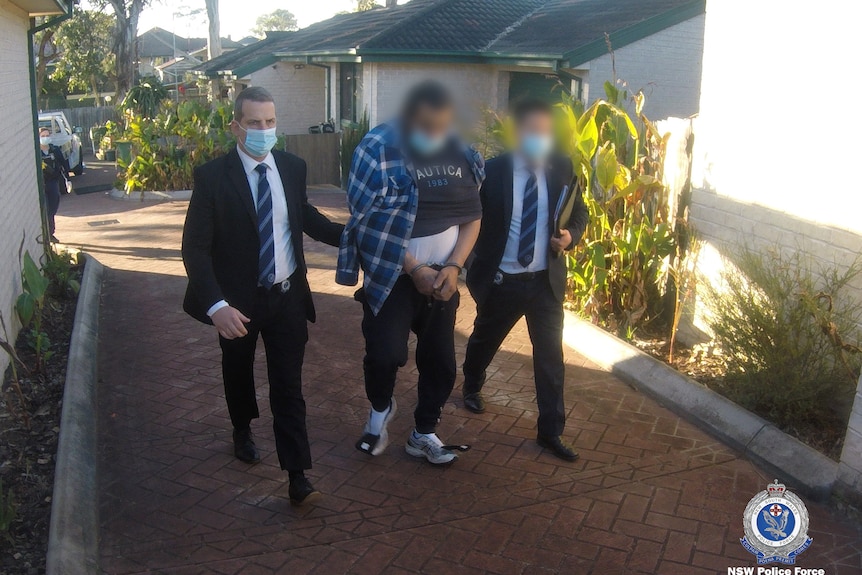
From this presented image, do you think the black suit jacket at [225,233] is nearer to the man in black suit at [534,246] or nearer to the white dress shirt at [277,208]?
the white dress shirt at [277,208]

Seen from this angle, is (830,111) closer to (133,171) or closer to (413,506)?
(413,506)

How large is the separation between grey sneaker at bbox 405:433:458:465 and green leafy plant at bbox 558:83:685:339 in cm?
253

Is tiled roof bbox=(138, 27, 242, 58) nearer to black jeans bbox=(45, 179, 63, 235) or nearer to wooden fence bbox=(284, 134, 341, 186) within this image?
wooden fence bbox=(284, 134, 341, 186)

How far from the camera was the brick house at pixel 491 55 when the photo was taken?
14.0m

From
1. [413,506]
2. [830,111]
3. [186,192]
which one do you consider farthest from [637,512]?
[186,192]

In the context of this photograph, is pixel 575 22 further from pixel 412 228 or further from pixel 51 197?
pixel 412 228

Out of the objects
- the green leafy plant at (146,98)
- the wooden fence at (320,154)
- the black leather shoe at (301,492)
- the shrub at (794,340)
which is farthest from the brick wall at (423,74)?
the green leafy plant at (146,98)

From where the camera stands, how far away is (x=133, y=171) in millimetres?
17250

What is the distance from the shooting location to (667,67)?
14297mm

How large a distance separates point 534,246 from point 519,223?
0.50 ft

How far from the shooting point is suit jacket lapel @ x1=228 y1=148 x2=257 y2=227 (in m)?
4.11

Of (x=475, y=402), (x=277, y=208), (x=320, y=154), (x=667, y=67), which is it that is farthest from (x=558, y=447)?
(x=320, y=154)

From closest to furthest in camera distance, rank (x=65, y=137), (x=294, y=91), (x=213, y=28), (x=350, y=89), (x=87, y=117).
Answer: (x=350, y=89) → (x=294, y=91) → (x=65, y=137) → (x=213, y=28) → (x=87, y=117)

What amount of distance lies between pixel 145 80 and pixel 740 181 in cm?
2750
